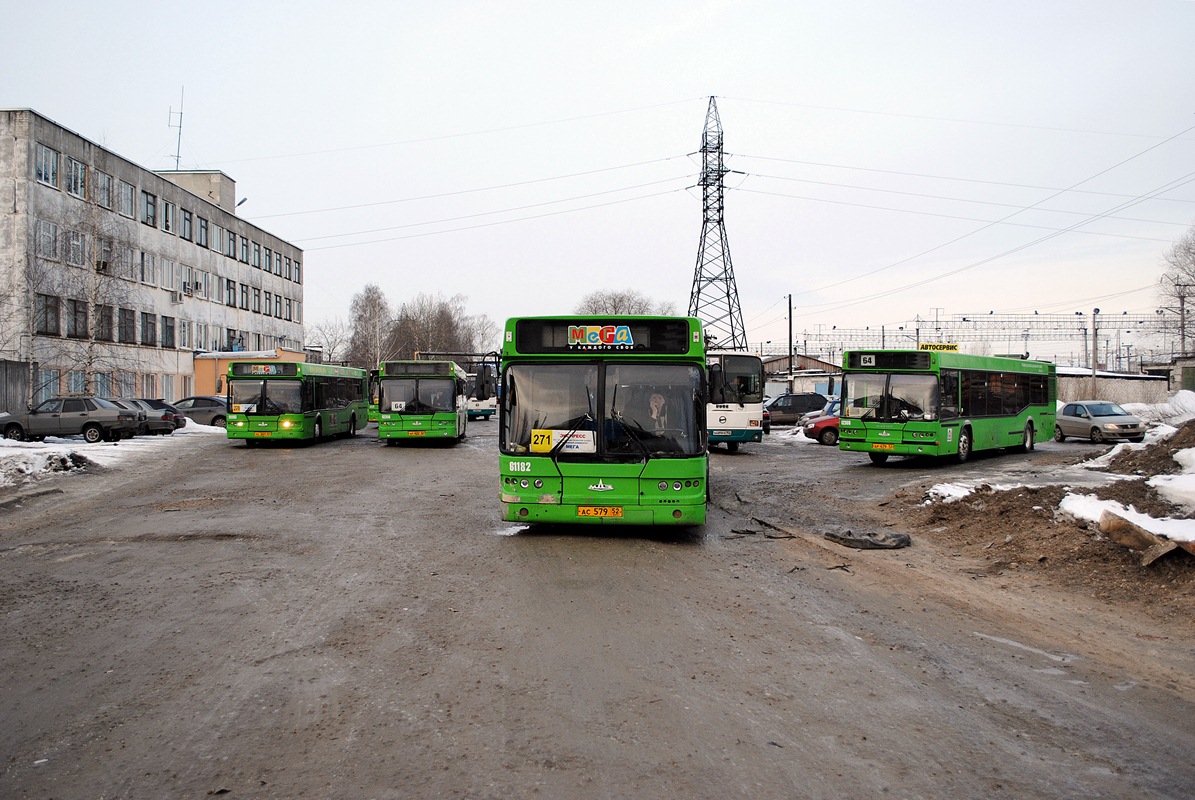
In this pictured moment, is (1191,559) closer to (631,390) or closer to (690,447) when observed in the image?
(690,447)

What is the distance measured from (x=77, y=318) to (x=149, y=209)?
12667mm

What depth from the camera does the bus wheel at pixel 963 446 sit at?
21.2 m

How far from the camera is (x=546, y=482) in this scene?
33.9 ft

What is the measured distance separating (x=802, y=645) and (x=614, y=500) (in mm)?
4434

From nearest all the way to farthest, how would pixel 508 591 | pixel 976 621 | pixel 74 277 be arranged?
pixel 976 621
pixel 508 591
pixel 74 277

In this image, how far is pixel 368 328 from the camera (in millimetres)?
94312

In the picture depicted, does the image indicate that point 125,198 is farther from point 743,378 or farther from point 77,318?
point 743,378

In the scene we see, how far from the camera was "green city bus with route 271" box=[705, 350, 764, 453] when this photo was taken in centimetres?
2636

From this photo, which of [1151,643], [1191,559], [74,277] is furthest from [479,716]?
[74,277]

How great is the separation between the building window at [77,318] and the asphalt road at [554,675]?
122 ft

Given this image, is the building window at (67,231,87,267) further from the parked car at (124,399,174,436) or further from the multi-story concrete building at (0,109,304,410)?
the parked car at (124,399,174,436)

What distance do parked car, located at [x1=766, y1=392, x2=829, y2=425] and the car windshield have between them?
12693 mm

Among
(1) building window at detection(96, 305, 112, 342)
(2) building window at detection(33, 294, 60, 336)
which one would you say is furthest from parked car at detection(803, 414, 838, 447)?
(2) building window at detection(33, 294, 60, 336)

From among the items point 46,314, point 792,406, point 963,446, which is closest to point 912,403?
point 963,446
